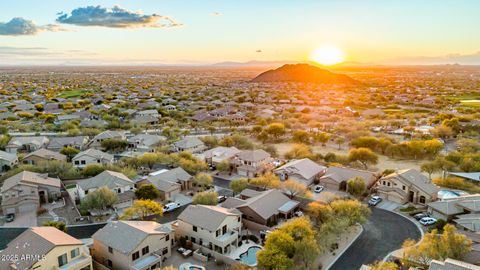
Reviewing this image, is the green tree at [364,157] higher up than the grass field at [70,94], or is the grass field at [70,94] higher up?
the grass field at [70,94]

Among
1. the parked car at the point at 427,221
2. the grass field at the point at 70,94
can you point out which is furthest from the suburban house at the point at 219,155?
the grass field at the point at 70,94

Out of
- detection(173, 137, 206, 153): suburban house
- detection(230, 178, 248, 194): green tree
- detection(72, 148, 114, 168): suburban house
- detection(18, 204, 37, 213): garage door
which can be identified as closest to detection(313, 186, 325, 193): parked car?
detection(230, 178, 248, 194): green tree

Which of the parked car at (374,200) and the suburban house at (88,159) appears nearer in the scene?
the parked car at (374,200)

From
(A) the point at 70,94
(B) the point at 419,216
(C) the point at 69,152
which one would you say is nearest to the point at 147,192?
(C) the point at 69,152

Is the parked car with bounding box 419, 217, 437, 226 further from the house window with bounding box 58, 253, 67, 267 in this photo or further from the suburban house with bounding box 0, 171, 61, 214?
the suburban house with bounding box 0, 171, 61, 214

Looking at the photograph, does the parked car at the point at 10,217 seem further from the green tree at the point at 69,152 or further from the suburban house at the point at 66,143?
the suburban house at the point at 66,143

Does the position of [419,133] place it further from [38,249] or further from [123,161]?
[38,249]

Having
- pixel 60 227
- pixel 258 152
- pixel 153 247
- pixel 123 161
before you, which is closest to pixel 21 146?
pixel 123 161

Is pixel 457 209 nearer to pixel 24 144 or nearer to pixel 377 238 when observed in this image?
pixel 377 238
